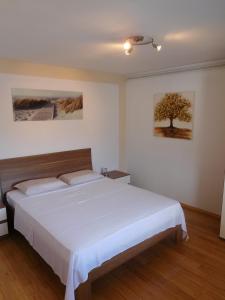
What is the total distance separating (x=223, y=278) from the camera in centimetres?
226

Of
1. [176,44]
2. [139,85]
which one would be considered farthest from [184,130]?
[176,44]

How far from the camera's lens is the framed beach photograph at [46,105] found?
3261 millimetres

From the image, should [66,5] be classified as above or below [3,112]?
above

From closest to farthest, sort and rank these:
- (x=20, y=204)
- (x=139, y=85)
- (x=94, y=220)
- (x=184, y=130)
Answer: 1. (x=94, y=220)
2. (x=20, y=204)
3. (x=184, y=130)
4. (x=139, y=85)

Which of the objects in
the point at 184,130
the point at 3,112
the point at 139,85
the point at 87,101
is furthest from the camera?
the point at 139,85

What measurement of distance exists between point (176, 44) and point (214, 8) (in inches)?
33.7

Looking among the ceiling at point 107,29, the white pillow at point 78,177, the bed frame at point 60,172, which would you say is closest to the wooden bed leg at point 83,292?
the bed frame at point 60,172

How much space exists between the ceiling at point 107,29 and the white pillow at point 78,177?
1714 millimetres

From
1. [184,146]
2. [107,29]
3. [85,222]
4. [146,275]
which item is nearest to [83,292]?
[85,222]

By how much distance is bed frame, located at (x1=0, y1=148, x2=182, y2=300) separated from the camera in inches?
81.0

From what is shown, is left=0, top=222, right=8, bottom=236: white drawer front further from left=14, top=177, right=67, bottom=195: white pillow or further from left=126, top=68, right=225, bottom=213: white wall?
left=126, top=68, right=225, bottom=213: white wall

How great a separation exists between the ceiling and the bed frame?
57.9 inches

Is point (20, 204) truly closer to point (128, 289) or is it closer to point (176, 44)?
point (128, 289)

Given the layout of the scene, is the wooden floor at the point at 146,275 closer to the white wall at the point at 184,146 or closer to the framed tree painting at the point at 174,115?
the white wall at the point at 184,146
